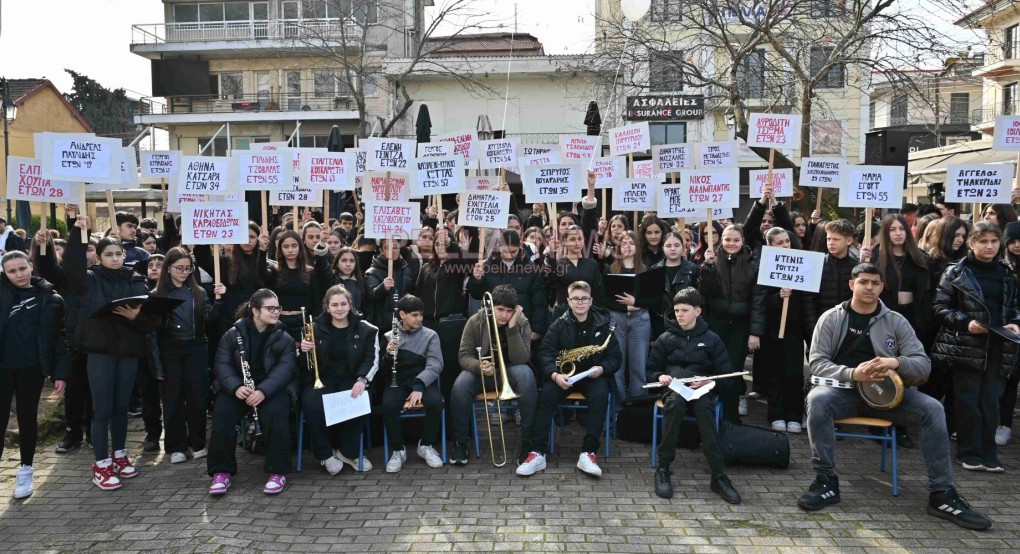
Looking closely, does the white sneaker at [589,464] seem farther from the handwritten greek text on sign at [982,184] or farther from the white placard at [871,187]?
the handwritten greek text on sign at [982,184]

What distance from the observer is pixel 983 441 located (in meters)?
6.19

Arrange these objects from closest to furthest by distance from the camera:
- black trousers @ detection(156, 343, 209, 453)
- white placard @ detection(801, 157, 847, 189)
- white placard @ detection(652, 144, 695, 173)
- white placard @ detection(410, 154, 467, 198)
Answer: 1. black trousers @ detection(156, 343, 209, 453)
2. white placard @ detection(410, 154, 467, 198)
3. white placard @ detection(801, 157, 847, 189)
4. white placard @ detection(652, 144, 695, 173)

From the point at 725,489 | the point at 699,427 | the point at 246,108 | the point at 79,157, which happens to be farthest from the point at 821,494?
the point at 246,108

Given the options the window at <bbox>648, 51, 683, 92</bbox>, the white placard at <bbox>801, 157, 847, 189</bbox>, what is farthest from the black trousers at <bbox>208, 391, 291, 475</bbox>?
the window at <bbox>648, 51, 683, 92</bbox>

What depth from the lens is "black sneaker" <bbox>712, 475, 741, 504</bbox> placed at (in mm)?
5574

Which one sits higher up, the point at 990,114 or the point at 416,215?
the point at 990,114

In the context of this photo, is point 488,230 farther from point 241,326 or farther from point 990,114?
point 990,114

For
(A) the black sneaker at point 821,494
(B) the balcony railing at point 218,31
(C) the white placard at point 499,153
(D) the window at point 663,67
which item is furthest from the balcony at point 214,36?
(A) the black sneaker at point 821,494

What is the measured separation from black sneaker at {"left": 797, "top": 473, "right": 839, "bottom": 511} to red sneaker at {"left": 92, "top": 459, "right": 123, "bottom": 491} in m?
5.25

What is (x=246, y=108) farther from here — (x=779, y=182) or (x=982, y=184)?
(x=982, y=184)

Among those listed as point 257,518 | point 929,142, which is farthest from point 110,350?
point 929,142

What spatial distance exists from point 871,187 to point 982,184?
117cm

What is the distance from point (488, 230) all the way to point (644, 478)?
14.7ft

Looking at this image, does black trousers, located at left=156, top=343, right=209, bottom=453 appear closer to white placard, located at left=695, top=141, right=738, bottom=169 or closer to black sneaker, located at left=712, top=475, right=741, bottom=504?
black sneaker, located at left=712, top=475, right=741, bottom=504
